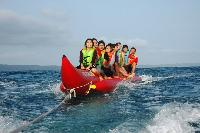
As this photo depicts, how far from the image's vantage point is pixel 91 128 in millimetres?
7125

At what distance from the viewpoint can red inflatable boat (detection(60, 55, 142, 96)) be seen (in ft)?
33.4

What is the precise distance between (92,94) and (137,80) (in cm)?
617

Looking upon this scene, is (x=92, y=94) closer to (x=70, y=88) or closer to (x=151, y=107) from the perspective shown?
(x=70, y=88)

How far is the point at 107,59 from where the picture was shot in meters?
14.8

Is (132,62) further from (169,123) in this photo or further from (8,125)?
(8,125)

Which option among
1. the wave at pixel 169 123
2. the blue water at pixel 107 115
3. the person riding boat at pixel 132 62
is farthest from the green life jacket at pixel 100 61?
the wave at pixel 169 123

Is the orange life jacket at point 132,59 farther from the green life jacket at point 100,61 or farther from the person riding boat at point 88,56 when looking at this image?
the person riding boat at point 88,56

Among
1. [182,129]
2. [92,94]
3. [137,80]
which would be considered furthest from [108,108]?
[137,80]

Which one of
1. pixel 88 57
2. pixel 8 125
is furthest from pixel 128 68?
pixel 8 125

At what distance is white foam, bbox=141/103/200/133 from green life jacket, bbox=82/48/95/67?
441cm

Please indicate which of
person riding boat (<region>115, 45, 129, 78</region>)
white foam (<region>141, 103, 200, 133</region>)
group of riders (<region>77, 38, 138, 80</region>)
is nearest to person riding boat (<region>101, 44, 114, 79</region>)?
group of riders (<region>77, 38, 138, 80</region>)

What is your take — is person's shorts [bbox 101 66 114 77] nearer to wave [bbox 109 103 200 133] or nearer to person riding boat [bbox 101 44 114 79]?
person riding boat [bbox 101 44 114 79]

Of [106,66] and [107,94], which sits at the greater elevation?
[106,66]

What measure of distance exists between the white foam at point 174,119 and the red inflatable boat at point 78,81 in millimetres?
2798
